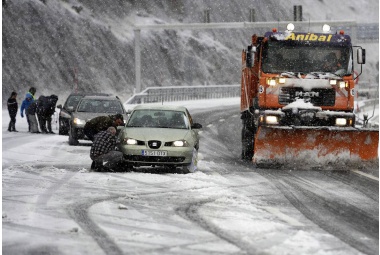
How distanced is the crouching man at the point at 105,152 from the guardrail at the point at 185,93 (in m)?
31.7

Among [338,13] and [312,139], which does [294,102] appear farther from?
[338,13]

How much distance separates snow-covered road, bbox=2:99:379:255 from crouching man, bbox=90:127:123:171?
0.33 m

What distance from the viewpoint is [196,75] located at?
69500 mm

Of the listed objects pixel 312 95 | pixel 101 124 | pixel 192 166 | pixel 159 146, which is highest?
pixel 312 95

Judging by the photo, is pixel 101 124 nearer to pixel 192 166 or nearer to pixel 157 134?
pixel 157 134

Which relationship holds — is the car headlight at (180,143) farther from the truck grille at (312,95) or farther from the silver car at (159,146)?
the truck grille at (312,95)

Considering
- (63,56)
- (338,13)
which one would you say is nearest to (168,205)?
(63,56)

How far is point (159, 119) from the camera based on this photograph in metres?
16.3

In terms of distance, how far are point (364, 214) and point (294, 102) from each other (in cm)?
735

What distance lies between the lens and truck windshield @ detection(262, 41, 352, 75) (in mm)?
17203

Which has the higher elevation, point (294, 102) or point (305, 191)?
point (294, 102)

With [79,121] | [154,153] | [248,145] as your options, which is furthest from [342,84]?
[79,121]

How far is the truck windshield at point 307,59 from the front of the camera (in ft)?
56.4

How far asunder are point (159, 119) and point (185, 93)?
40605 mm
